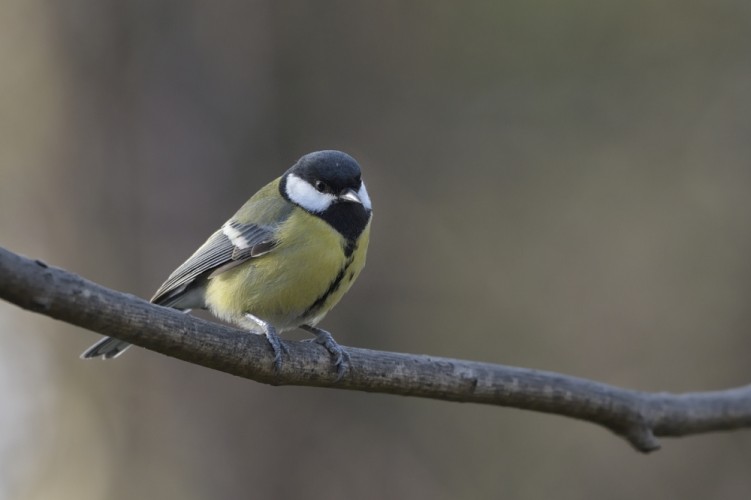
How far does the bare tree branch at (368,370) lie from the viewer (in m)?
1.84

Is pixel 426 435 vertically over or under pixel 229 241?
under

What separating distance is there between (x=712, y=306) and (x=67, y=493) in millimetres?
4290

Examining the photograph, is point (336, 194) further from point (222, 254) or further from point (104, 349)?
point (104, 349)

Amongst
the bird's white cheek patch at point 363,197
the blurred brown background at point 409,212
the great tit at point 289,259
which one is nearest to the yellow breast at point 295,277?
the great tit at point 289,259

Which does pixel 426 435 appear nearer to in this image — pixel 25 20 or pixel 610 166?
pixel 610 166

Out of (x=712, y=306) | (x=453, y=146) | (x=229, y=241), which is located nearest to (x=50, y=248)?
(x=229, y=241)

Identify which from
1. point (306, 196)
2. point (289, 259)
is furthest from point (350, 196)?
point (289, 259)

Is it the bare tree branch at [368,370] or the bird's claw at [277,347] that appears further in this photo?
the bird's claw at [277,347]

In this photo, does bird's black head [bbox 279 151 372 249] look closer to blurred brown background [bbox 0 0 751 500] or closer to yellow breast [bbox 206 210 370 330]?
yellow breast [bbox 206 210 370 330]

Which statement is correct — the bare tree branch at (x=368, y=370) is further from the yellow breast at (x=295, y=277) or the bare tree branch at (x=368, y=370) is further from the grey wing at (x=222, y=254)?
the grey wing at (x=222, y=254)

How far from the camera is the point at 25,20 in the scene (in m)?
4.62

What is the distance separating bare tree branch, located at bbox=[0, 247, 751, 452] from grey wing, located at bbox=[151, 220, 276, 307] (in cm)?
52

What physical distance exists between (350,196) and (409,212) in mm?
Result: 3091

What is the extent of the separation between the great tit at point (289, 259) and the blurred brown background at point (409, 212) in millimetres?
1139
